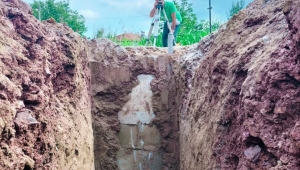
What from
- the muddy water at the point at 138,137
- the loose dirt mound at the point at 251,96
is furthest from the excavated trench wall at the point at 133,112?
the loose dirt mound at the point at 251,96

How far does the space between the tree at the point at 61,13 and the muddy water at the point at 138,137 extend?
16.2 ft

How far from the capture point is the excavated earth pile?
191cm

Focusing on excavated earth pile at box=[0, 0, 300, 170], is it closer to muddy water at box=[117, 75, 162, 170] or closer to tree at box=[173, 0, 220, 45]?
muddy water at box=[117, 75, 162, 170]

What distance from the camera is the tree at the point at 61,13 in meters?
9.80

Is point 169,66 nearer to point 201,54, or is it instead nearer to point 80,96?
point 201,54

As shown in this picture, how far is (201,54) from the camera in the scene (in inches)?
173

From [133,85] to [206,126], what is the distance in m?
2.30

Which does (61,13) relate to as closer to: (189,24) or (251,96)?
(189,24)

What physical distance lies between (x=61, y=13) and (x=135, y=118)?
5.75 meters

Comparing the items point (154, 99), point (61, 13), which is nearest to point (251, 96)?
point (154, 99)

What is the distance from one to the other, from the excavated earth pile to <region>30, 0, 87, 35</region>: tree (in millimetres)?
4869

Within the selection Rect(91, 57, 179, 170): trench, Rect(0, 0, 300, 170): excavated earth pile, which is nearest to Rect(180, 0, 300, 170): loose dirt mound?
Rect(0, 0, 300, 170): excavated earth pile

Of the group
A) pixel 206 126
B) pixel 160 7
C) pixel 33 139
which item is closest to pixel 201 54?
pixel 206 126

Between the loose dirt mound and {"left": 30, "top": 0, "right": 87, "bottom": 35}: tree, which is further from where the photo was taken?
{"left": 30, "top": 0, "right": 87, "bottom": 35}: tree
